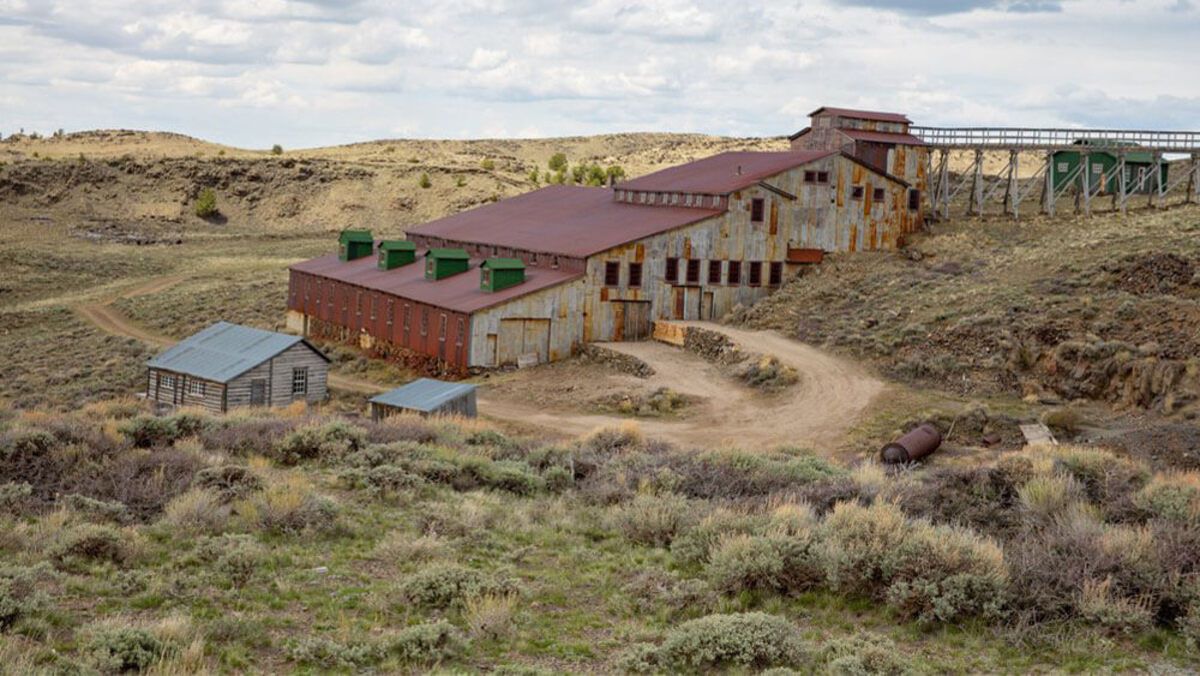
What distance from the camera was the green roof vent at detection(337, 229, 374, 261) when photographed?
57.8 m

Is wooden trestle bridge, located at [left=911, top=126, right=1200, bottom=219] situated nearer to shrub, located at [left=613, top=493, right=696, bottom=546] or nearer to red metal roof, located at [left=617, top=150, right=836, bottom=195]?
red metal roof, located at [left=617, top=150, right=836, bottom=195]

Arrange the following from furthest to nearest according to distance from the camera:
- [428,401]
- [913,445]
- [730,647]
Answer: [428,401] → [913,445] → [730,647]

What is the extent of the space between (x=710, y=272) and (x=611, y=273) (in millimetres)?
4670

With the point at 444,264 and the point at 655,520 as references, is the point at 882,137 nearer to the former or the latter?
the point at 444,264

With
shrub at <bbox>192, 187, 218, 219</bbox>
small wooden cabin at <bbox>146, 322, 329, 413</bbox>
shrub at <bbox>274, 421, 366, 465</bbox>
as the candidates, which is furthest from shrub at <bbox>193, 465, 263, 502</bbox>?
shrub at <bbox>192, 187, 218, 219</bbox>

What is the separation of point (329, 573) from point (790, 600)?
5.25 metres

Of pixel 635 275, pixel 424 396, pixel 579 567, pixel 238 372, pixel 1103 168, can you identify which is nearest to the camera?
pixel 579 567

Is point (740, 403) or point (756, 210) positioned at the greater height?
point (756, 210)

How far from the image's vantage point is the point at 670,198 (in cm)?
5359

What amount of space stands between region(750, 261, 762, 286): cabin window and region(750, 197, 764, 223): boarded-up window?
1747mm

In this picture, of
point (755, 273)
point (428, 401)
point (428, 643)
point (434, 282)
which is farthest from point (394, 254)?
point (428, 643)

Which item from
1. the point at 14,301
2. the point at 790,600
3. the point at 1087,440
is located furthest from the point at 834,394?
the point at 14,301

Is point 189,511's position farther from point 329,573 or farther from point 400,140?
point 400,140

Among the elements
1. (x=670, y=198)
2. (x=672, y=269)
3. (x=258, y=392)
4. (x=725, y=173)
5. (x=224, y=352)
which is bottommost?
(x=258, y=392)
